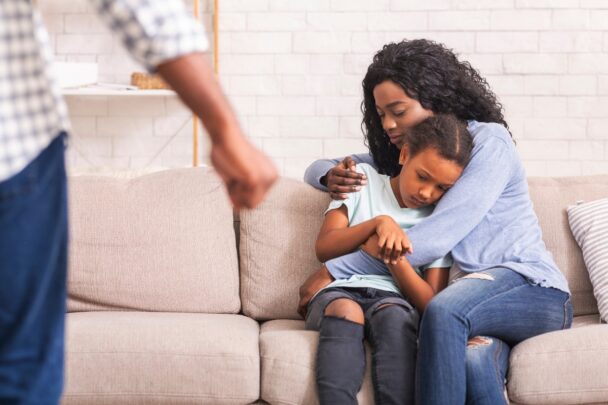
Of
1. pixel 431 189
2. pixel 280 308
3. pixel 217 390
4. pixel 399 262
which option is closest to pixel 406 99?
pixel 431 189

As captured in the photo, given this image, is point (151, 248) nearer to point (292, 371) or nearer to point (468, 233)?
point (292, 371)

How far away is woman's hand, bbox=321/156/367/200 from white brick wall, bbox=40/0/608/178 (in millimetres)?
1367

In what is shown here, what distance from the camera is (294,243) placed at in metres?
2.53

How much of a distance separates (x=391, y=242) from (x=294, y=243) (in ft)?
1.72

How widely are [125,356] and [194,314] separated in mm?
338

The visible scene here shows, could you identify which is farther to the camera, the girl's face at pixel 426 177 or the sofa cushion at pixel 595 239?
the sofa cushion at pixel 595 239

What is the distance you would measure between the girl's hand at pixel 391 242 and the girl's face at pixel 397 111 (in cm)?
35

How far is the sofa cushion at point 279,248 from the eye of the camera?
8.20 feet

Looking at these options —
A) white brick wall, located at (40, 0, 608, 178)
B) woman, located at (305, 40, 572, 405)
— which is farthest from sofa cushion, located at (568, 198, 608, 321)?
white brick wall, located at (40, 0, 608, 178)

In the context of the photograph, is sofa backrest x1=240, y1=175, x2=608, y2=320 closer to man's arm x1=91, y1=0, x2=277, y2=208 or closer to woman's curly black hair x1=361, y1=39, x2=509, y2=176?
woman's curly black hair x1=361, y1=39, x2=509, y2=176

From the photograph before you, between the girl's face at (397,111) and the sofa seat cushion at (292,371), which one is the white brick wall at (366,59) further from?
the sofa seat cushion at (292,371)

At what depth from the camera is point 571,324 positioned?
227 cm

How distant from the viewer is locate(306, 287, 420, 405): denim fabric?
1.95m

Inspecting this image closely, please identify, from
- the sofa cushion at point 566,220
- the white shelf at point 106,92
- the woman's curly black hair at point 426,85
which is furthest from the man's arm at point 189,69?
the white shelf at point 106,92
